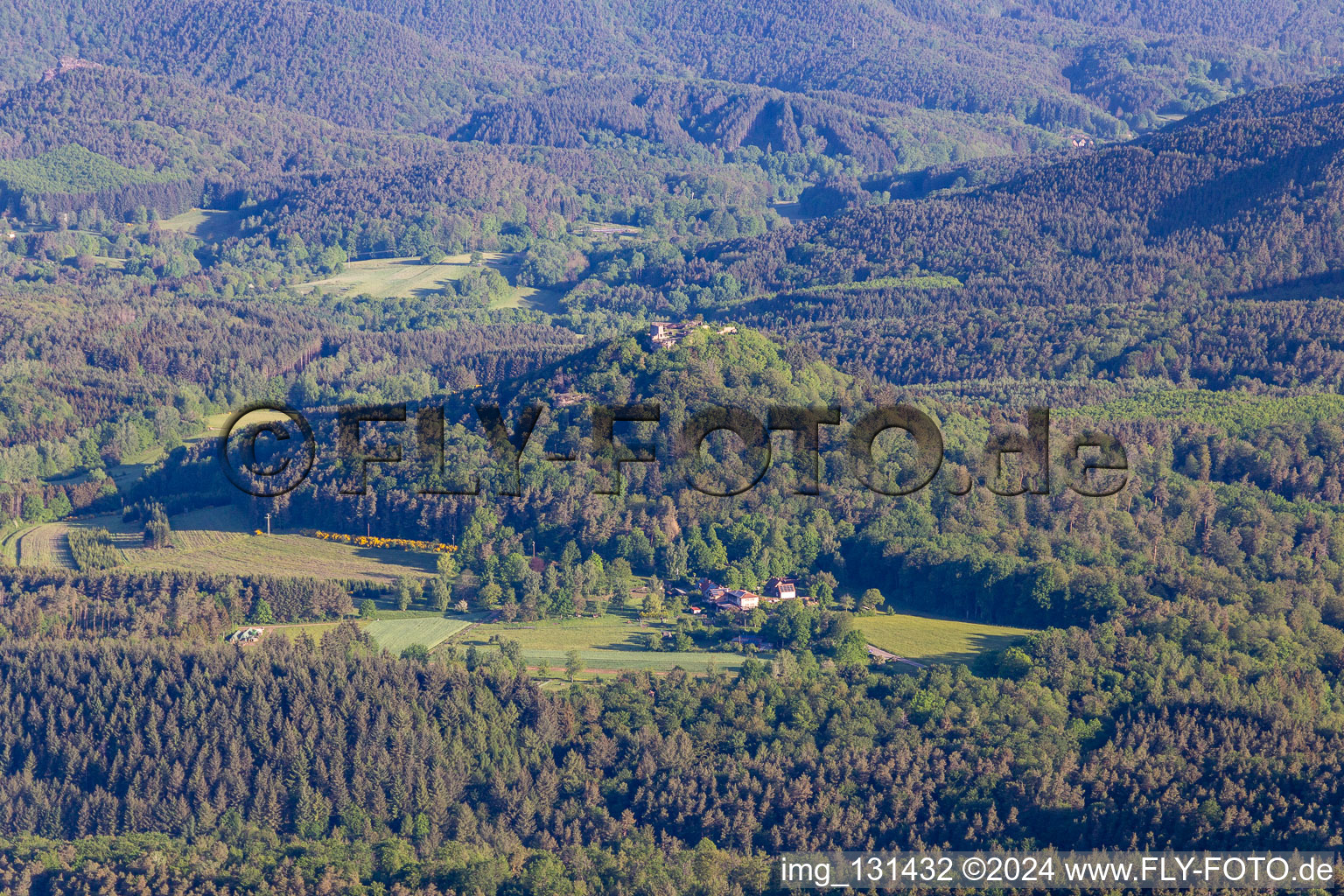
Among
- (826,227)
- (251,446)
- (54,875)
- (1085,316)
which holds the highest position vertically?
(826,227)

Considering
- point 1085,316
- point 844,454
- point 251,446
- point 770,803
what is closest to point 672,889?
point 770,803

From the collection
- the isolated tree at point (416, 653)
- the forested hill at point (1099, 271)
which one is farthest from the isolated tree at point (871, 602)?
the forested hill at point (1099, 271)

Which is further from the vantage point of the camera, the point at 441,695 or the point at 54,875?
the point at 441,695

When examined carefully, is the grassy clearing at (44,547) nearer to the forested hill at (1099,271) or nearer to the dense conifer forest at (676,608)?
the dense conifer forest at (676,608)

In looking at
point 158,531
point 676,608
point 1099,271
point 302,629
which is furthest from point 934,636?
point 1099,271

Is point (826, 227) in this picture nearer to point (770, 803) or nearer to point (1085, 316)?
point (1085, 316)

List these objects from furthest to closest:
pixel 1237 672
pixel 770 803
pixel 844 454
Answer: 1. pixel 844 454
2. pixel 1237 672
3. pixel 770 803

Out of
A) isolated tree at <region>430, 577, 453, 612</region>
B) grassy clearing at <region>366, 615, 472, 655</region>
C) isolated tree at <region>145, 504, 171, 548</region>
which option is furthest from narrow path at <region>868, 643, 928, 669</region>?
isolated tree at <region>145, 504, 171, 548</region>
